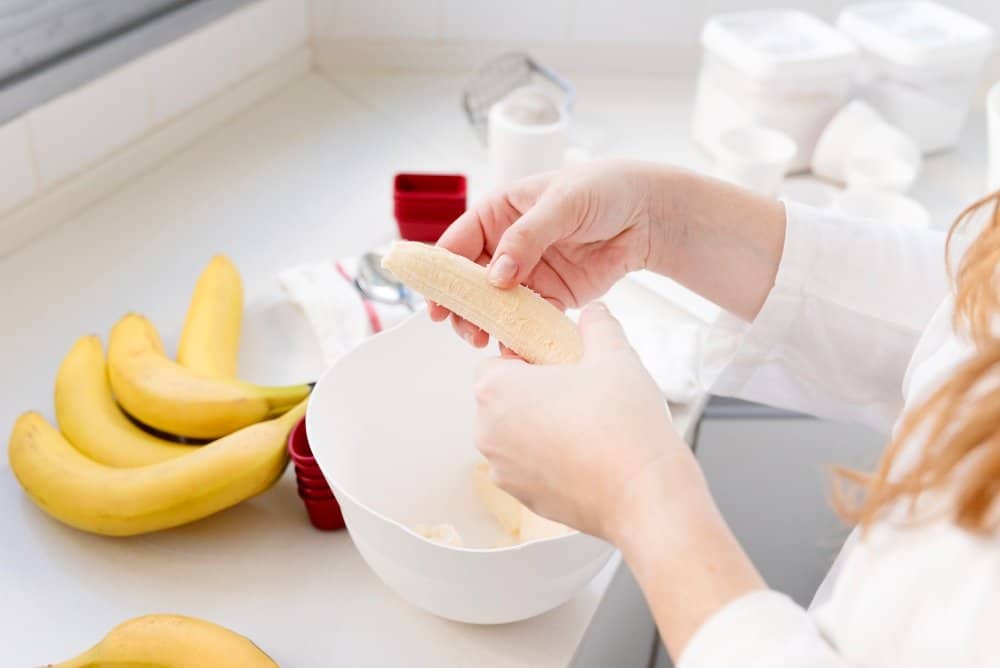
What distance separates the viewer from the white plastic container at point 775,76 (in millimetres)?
1154

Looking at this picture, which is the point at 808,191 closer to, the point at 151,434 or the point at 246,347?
the point at 246,347

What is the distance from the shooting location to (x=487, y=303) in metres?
0.65

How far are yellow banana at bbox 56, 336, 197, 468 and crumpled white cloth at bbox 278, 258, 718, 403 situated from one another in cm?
17

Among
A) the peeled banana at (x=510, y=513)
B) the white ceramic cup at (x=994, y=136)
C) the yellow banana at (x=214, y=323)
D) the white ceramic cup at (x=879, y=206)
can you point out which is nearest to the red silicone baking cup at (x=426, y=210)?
the yellow banana at (x=214, y=323)

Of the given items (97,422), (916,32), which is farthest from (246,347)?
(916,32)

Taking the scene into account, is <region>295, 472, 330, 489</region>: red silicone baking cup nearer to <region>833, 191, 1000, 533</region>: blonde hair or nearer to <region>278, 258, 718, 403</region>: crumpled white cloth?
<region>278, 258, 718, 403</region>: crumpled white cloth

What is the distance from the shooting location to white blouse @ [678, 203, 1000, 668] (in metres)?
0.42

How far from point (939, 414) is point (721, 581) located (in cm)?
12

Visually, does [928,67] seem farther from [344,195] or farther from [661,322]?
[344,195]

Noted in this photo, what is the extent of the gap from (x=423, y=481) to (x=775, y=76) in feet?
2.09

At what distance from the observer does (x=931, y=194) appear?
1.19 m

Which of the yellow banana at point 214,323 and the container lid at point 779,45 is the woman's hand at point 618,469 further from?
the container lid at point 779,45

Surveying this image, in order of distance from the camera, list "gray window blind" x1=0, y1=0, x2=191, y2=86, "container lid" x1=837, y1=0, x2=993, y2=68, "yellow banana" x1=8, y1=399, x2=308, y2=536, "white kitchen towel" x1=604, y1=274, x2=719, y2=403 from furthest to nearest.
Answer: "container lid" x1=837, y1=0, x2=993, y2=68
"gray window blind" x1=0, y1=0, x2=191, y2=86
"white kitchen towel" x1=604, y1=274, x2=719, y2=403
"yellow banana" x1=8, y1=399, x2=308, y2=536

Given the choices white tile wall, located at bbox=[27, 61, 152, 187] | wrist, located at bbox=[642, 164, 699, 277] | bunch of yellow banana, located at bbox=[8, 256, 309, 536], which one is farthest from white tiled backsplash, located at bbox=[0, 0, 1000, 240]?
wrist, located at bbox=[642, 164, 699, 277]
